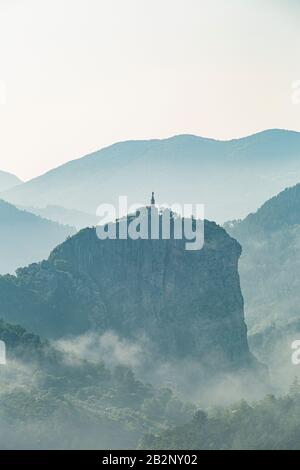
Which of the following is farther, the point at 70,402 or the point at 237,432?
the point at 70,402

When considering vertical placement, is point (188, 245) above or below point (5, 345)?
above

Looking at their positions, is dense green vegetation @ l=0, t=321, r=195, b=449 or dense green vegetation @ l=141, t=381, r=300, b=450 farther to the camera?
dense green vegetation @ l=141, t=381, r=300, b=450

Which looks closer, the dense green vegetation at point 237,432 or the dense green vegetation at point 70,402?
the dense green vegetation at point 70,402

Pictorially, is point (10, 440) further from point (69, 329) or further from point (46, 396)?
Answer: point (69, 329)

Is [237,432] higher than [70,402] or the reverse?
the reverse

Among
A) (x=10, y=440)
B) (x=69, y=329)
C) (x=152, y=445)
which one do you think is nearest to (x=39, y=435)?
(x=10, y=440)
